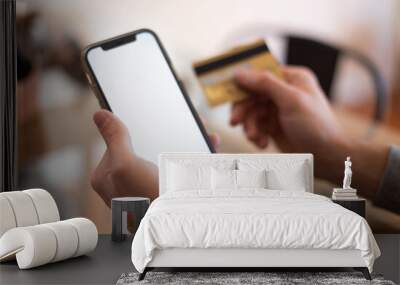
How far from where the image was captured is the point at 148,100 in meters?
7.07

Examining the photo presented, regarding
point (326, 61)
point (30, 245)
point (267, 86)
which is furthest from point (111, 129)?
point (326, 61)

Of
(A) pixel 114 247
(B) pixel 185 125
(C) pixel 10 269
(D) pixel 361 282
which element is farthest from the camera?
(B) pixel 185 125

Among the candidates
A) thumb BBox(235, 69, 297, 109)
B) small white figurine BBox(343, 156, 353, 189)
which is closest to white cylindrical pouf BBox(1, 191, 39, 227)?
thumb BBox(235, 69, 297, 109)

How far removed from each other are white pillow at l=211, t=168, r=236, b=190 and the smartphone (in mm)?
709

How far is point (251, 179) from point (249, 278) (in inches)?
60.9

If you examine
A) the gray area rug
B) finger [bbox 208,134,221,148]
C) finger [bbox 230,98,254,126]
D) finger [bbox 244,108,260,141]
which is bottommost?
the gray area rug

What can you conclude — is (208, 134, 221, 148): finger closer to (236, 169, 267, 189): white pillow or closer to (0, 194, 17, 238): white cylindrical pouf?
(236, 169, 267, 189): white pillow

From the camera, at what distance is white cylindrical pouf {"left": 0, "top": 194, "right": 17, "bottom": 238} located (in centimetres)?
553

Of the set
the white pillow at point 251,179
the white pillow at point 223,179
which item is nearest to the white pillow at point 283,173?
the white pillow at point 251,179

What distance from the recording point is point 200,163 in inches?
270

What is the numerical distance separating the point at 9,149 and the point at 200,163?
1.98m

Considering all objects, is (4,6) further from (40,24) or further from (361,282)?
(361,282)

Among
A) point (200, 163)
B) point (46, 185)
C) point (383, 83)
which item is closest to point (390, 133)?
point (383, 83)

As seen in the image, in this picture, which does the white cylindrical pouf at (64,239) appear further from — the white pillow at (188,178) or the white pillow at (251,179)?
the white pillow at (251,179)
